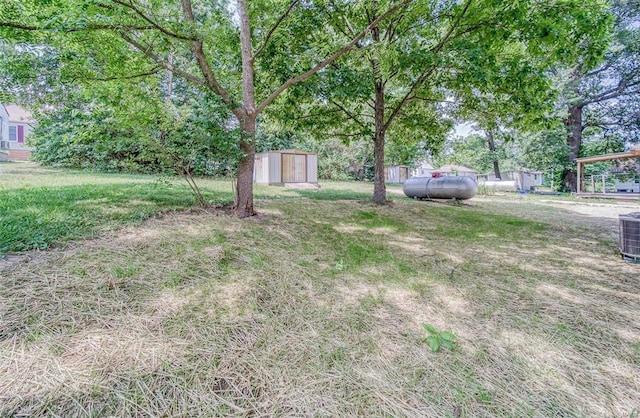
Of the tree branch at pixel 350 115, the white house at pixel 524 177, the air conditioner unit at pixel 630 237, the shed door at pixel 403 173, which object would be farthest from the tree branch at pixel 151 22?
the white house at pixel 524 177

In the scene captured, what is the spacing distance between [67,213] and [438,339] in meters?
4.04

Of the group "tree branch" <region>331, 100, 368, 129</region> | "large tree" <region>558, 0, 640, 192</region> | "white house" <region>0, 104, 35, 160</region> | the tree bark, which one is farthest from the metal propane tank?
"white house" <region>0, 104, 35, 160</region>

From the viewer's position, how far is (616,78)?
15719 millimetres

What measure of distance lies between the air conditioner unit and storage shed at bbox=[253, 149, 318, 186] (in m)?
10.1

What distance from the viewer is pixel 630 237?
3.55 metres

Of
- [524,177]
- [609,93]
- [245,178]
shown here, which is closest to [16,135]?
[245,178]

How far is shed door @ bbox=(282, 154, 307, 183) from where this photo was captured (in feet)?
40.7

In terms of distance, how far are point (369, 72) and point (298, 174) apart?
7.19 m

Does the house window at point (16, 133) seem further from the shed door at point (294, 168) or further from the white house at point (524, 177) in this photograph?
the white house at point (524, 177)

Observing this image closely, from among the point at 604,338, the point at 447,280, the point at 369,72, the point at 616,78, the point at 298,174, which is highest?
the point at 616,78

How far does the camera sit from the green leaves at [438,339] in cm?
182

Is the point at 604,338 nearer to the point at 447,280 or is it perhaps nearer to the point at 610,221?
the point at 447,280

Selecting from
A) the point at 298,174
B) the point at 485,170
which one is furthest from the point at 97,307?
the point at 485,170

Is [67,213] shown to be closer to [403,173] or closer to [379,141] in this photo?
[379,141]
